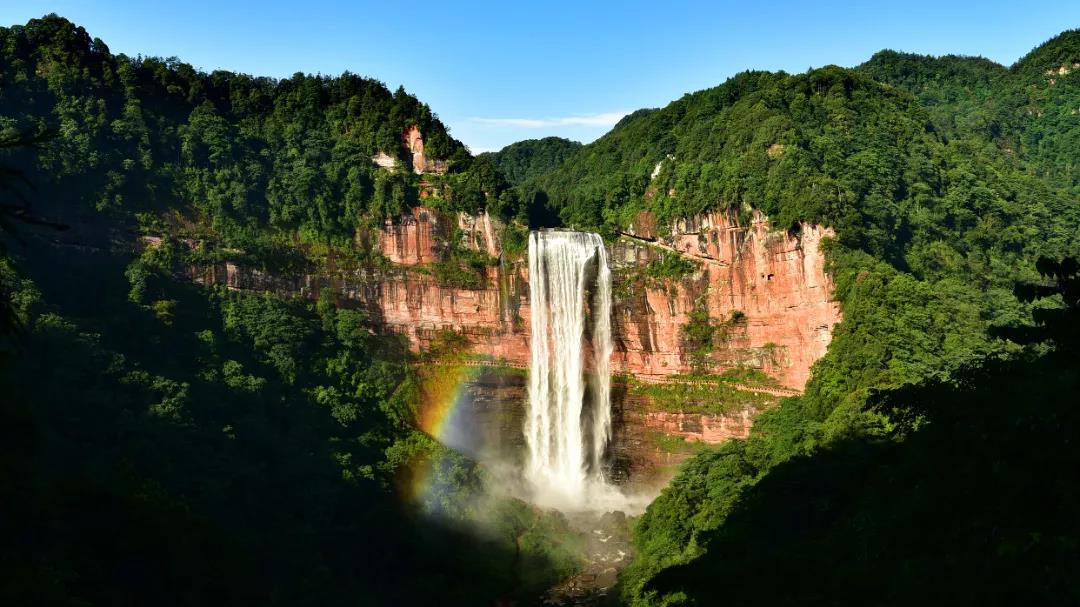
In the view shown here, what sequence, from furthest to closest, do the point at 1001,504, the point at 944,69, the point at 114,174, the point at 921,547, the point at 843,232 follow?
1. the point at 944,69
2. the point at 114,174
3. the point at 843,232
4. the point at 921,547
5. the point at 1001,504

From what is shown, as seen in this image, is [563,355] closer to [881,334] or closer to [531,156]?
[881,334]

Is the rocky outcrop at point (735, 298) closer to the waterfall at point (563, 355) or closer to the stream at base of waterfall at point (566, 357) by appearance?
the stream at base of waterfall at point (566, 357)

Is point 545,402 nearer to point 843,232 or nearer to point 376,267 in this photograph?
point 376,267

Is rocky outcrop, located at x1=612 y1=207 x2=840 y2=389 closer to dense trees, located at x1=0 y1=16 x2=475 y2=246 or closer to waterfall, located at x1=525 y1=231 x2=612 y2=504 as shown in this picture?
waterfall, located at x1=525 y1=231 x2=612 y2=504

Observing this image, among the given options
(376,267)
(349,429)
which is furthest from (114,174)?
(349,429)

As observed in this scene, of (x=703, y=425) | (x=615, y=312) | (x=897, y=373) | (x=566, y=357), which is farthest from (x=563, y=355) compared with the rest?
(x=897, y=373)

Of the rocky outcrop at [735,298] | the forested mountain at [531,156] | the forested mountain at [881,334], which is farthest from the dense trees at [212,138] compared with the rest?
the forested mountain at [531,156]

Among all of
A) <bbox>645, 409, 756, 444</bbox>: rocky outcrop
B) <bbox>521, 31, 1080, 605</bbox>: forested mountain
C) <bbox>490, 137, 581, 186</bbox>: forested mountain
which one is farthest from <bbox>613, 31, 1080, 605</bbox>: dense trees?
<bbox>490, 137, 581, 186</bbox>: forested mountain
